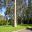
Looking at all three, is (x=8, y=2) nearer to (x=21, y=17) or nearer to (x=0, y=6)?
(x=0, y=6)

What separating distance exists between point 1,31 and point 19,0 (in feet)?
14.0

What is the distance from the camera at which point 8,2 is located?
11.6 metres

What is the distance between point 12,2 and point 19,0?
0.96 metres

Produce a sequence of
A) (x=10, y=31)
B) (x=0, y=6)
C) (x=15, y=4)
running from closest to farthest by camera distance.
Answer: (x=10, y=31) → (x=15, y=4) → (x=0, y=6)

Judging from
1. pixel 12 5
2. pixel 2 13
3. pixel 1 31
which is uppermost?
pixel 12 5

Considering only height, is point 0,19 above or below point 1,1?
below

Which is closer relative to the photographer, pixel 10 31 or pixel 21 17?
pixel 10 31

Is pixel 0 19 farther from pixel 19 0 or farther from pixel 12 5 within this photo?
pixel 19 0

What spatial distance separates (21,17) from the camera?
11.8 m

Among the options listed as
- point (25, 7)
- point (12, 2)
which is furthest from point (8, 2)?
point (25, 7)

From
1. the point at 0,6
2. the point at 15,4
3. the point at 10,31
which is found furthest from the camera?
the point at 0,6

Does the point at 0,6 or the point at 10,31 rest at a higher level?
the point at 0,6

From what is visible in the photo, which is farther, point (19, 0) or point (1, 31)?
point (19, 0)

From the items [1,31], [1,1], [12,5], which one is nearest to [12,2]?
[12,5]
